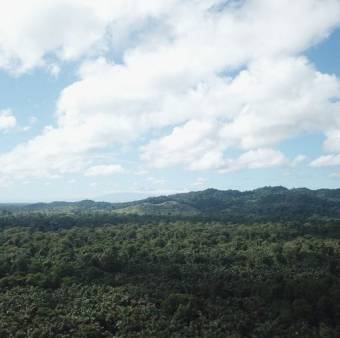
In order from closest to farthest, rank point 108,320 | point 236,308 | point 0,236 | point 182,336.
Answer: point 182,336 → point 108,320 → point 236,308 → point 0,236

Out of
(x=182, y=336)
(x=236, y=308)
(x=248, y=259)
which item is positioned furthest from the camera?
(x=248, y=259)

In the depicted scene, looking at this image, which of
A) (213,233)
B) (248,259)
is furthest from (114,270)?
(213,233)

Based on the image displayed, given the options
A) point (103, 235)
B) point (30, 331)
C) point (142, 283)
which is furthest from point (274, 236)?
point (30, 331)

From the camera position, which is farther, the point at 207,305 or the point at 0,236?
the point at 0,236

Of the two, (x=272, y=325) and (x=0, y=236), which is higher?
(x=0, y=236)

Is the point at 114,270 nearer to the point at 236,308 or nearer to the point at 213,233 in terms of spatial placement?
the point at 236,308

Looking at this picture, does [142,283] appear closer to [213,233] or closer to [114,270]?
[114,270]
